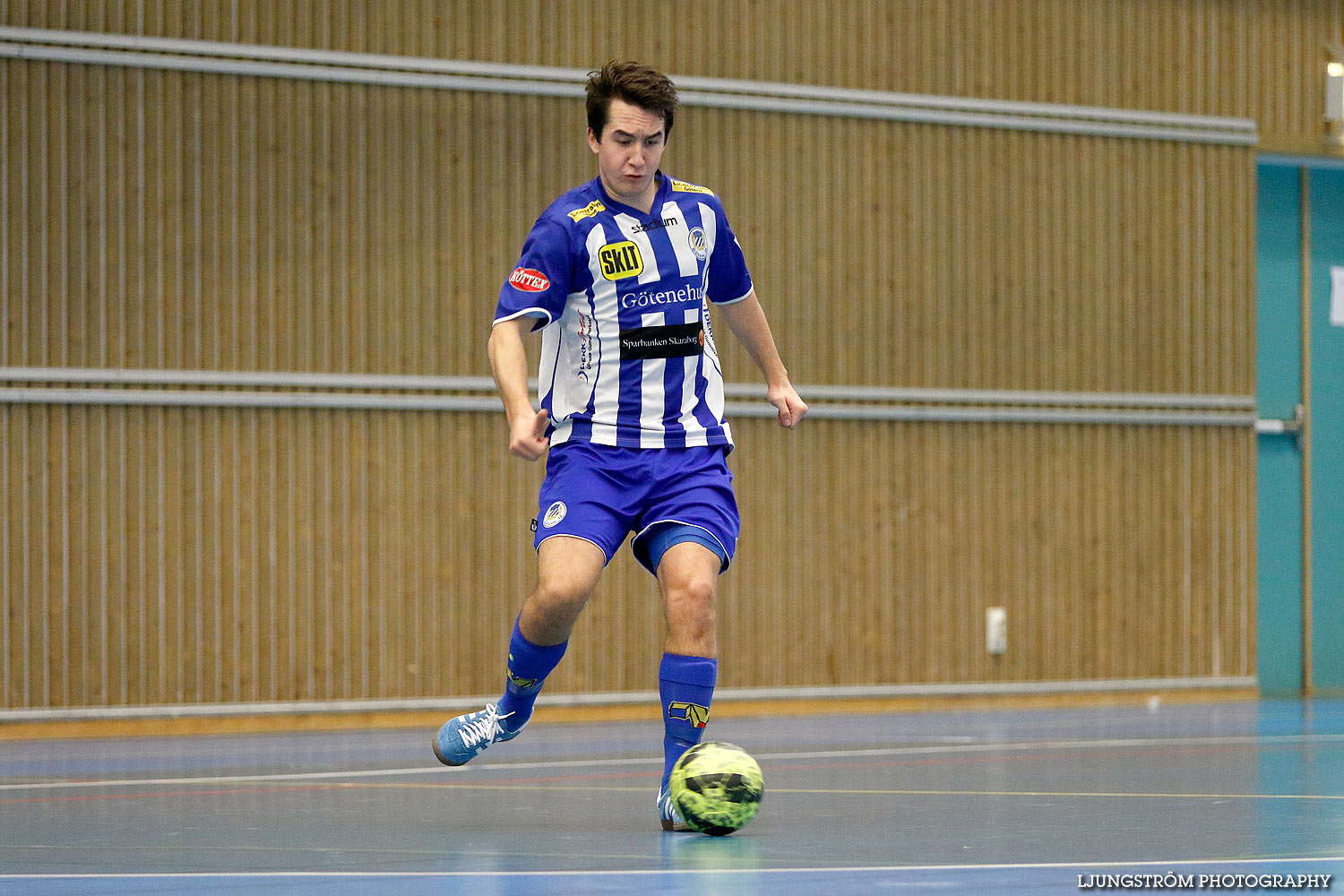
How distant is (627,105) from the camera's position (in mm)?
4617

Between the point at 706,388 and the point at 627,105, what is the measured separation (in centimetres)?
78

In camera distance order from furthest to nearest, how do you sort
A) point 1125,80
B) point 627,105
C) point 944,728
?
1. point 1125,80
2. point 944,728
3. point 627,105

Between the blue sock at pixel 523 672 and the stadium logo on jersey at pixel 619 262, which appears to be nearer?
the stadium logo on jersey at pixel 619 262

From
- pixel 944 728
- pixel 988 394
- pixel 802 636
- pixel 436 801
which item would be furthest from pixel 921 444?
A: pixel 436 801

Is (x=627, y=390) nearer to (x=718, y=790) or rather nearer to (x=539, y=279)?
(x=539, y=279)

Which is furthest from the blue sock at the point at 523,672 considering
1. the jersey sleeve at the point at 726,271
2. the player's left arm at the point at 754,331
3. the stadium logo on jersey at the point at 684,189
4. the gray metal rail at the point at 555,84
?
the gray metal rail at the point at 555,84

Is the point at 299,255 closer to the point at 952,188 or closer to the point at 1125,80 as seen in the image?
the point at 952,188

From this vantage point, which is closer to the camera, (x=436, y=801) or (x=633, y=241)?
(x=633, y=241)

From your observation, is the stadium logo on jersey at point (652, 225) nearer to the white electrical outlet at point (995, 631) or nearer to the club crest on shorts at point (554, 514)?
the club crest on shorts at point (554, 514)

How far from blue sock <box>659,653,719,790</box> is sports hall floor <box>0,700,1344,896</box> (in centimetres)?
24

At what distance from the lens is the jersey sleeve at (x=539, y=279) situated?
183 inches

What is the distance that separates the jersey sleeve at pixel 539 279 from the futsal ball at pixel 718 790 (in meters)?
1.21

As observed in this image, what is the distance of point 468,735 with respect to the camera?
16.1ft

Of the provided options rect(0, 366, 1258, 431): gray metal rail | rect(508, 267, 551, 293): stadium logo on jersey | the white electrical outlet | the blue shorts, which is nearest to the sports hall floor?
the blue shorts
